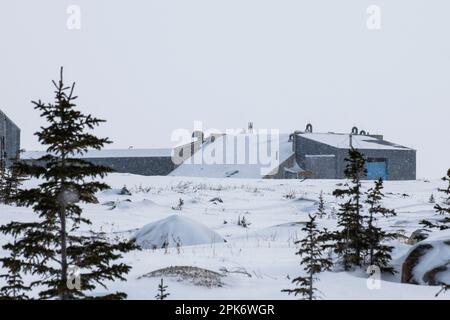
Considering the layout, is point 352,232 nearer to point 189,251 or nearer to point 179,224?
point 189,251

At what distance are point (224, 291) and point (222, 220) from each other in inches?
352

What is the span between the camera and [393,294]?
5750 millimetres

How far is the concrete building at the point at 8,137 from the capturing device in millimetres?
37594

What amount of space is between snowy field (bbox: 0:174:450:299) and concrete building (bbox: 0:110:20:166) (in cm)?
2032

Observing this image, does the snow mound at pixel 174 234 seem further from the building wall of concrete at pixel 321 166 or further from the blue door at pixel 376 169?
the blue door at pixel 376 169

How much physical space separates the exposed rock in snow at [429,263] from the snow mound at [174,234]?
172 inches

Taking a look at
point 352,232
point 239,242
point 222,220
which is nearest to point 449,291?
point 352,232

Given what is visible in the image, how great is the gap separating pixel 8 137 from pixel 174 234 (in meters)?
35.0

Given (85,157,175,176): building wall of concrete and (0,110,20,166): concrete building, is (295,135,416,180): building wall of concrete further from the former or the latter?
(0,110,20,166): concrete building

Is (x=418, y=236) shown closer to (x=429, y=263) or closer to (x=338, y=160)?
(x=429, y=263)

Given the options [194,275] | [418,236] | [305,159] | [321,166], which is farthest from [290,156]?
[194,275]

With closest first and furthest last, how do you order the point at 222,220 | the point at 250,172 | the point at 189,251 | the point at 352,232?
the point at 352,232
the point at 189,251
the point at 222,220
the point at 250,172
